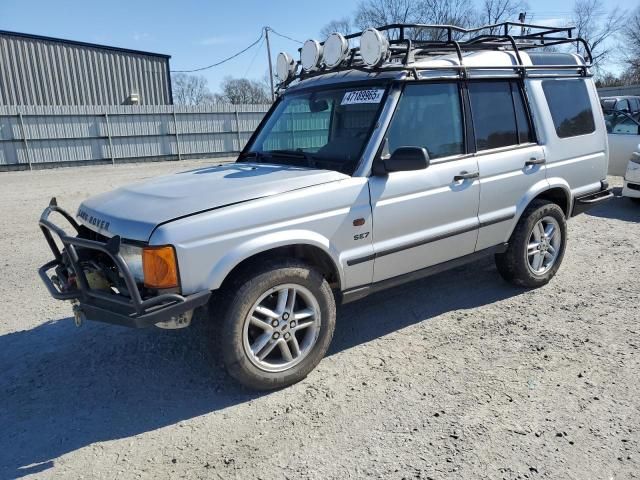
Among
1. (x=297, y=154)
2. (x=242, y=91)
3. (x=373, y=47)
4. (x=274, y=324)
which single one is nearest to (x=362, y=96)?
(x=373, y=47)

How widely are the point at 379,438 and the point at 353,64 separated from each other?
290cm

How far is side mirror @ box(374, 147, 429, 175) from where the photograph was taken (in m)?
3.34

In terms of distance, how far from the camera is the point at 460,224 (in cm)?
410

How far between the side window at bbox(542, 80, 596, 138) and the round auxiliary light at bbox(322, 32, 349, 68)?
2.10 metres

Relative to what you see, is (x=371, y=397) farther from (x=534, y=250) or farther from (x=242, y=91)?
(x=242, y=91)

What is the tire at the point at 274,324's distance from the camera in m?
3.08

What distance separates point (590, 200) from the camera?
518 centimetres

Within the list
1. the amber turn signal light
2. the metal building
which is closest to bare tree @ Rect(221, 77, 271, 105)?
the metal building

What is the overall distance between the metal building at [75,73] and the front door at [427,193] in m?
22.1

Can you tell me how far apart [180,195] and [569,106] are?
3940 mm

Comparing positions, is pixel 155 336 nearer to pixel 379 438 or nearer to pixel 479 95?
pixel 379 438

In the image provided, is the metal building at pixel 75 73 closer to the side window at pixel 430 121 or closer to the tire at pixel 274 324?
the side window at pixel 430 121

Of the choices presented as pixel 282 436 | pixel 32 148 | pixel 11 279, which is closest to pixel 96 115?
pixel 32 148

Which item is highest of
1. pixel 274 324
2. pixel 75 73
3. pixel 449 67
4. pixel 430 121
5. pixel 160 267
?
pixel 75 73
